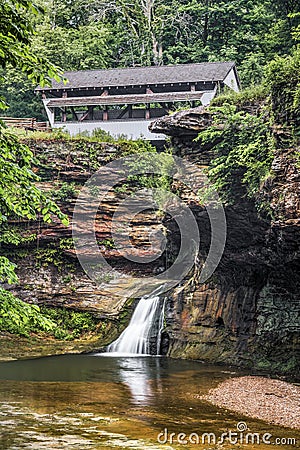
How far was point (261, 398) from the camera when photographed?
1252 centimetres

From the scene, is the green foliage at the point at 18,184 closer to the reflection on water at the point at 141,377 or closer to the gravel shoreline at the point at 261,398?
the gravel shoreline at the point at 261,398

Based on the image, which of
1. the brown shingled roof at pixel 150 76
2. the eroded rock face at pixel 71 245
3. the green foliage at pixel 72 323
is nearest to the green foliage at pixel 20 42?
the green foliage at pixel 72 323

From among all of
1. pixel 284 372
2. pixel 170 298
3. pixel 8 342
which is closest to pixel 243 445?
pixel 284 372

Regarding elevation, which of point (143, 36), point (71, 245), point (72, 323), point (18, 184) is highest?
point (143, 36)

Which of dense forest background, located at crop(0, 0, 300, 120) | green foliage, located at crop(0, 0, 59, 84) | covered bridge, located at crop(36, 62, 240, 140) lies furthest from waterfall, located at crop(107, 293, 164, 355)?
dense forest background, located at crop(0, 0, 300, 120)

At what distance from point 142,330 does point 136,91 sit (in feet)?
55.2

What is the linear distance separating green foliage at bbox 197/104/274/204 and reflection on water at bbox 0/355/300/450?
5476 mm

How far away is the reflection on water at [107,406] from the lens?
8914mm

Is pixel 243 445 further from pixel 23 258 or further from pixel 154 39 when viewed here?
pixel 154 39

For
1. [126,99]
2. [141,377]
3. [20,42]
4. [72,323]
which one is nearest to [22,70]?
[20,42]

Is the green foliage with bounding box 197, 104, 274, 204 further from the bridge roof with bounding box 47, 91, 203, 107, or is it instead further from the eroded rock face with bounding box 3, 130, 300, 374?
the bridge roof with bounding box 47, 91, 203, 107

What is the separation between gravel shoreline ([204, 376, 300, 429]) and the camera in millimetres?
10883

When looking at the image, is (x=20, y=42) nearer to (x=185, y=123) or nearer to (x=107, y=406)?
(x=107, y=406)

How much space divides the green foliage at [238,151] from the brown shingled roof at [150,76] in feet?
51.1
